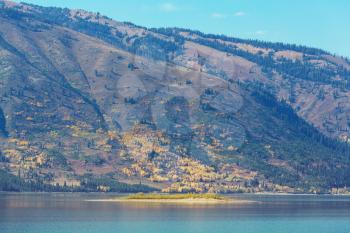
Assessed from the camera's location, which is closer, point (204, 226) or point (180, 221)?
point (204, 226)

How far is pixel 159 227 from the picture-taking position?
156375 mm

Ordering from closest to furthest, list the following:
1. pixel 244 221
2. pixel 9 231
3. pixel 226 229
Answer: pixel 9 231, pixel 226 229, pixel 244 221

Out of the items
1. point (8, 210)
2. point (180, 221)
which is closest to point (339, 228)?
point (180, 221)

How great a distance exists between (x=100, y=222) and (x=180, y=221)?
1780 centimetres

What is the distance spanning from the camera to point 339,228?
161875 mm

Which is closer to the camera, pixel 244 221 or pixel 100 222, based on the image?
pixel 100 222

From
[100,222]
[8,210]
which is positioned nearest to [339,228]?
[100,222]

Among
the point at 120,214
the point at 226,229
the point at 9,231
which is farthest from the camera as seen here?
the point at 120,214

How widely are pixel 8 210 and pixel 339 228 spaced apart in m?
78.0

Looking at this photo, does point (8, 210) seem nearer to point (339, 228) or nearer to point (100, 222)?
point (100, 222)

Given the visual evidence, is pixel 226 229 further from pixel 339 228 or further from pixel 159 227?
pixel 339 228

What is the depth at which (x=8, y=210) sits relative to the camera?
631 ft


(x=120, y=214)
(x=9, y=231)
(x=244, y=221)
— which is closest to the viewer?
(x=9, y=231)

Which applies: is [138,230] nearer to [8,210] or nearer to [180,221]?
[180,221]
